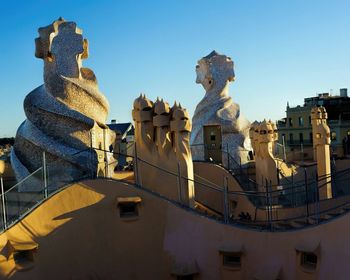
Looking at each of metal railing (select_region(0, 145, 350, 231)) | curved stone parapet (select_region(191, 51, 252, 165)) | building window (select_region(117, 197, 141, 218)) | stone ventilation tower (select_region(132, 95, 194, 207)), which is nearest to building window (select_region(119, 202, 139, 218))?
building window (select_region(117, 197, 141, 218))

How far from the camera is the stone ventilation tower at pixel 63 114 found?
30.1ft

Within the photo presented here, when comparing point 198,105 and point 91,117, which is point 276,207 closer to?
point 91,117

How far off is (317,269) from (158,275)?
2.60 m

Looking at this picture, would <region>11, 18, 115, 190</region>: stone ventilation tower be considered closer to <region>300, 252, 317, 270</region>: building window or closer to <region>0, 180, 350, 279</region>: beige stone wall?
<region>0, 180, 350, 279</region>: beige stone wall

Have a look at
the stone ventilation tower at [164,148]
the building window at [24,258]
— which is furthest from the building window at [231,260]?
the building window at [24,258]

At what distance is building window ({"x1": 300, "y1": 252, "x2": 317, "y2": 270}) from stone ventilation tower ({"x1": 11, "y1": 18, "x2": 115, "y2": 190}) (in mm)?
4175

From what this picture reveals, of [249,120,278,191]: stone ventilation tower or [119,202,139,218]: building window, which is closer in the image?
[119,202,139,218]: building window

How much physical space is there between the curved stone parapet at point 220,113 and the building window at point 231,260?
23.2 ft

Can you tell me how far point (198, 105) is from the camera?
1559cm

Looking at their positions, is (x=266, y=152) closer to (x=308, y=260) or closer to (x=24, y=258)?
(x=308, y=260)

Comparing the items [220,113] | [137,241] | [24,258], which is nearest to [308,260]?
[137,241]

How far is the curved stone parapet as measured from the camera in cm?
1473

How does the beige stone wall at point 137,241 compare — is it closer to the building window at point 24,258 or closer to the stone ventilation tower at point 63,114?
the building window at point 24,258

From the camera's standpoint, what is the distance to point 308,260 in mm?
6562
